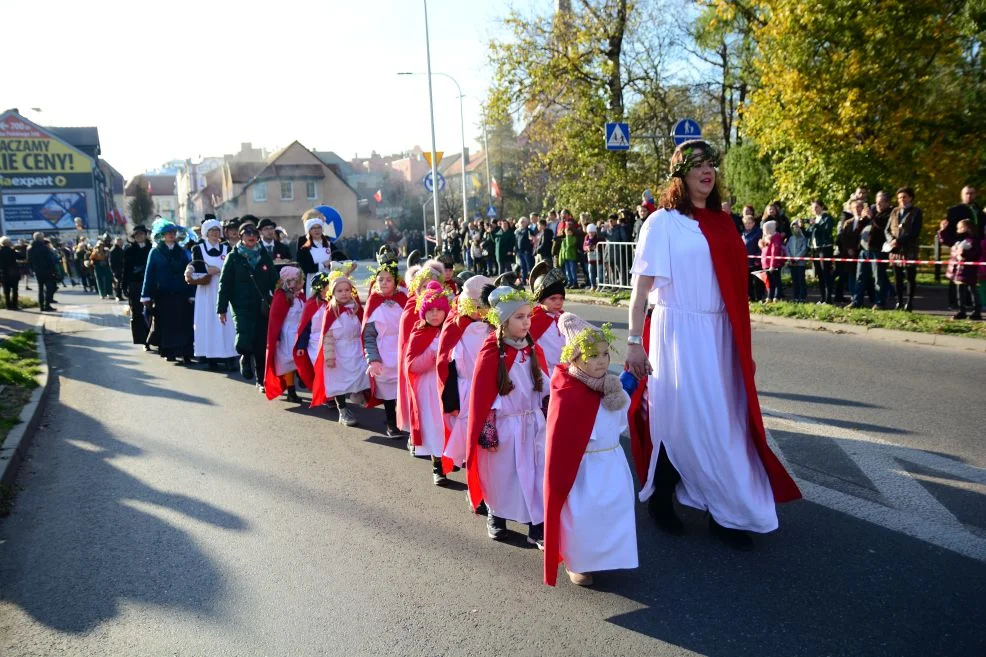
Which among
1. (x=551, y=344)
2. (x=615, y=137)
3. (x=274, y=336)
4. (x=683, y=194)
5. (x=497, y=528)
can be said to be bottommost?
(x=497, y=528)

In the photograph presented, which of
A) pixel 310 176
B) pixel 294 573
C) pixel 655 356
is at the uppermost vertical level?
pixel 310 176

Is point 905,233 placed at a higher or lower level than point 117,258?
lower

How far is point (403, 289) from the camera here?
784 centimetres

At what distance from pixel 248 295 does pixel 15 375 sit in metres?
3.08

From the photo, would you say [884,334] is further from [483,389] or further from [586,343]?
[586,343]

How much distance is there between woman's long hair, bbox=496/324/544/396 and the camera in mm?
4816

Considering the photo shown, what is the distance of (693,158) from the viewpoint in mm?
4574

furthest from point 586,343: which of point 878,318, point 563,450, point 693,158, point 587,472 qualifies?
point 878,318

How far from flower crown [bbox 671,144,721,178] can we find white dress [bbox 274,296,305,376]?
5.47 metres

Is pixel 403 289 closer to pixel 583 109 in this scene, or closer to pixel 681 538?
pixel 681 538

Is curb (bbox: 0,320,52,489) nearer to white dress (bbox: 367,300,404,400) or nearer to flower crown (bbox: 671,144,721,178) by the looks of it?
white dress (bbox: 367,300,404,400)

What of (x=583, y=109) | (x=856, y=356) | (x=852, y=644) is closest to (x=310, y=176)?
(x=583, y=109)

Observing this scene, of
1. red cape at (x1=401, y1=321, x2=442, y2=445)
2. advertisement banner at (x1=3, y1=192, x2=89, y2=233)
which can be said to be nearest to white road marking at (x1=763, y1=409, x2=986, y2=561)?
red cape at (x1=401, y1=321, x2=442, y2=445)

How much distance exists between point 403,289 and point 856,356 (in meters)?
5.59
